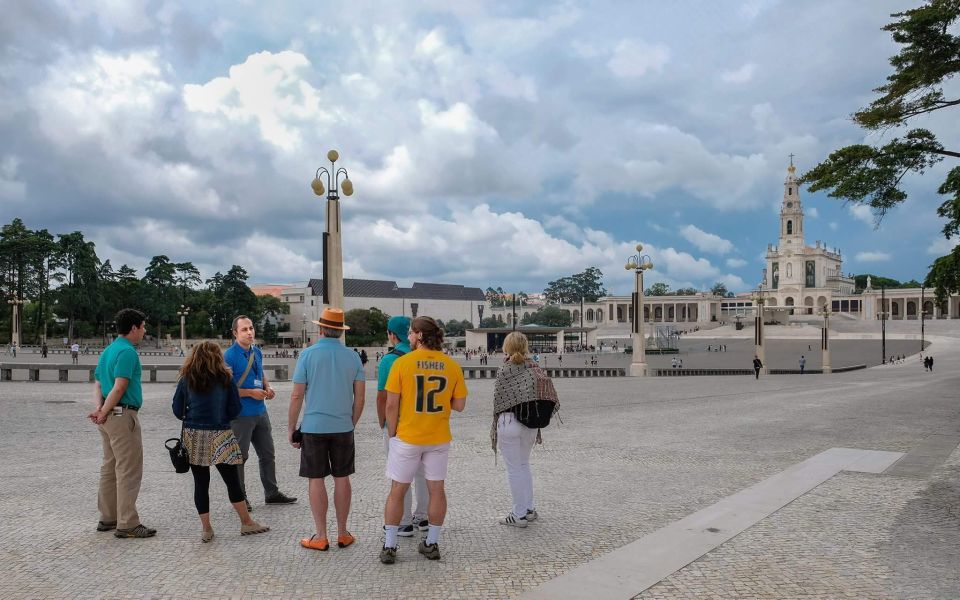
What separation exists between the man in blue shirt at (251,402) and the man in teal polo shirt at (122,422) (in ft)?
2.73

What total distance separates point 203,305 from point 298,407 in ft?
360

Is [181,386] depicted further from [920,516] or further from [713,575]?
[920,516]

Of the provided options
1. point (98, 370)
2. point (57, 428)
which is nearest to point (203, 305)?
point (57, 428)

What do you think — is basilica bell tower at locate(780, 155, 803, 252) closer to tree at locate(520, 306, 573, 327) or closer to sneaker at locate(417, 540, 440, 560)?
tree at locate(520, 306, 573, 327)

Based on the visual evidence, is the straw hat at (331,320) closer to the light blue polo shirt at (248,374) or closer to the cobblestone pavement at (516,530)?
the light blue polo shirt at (248,374)

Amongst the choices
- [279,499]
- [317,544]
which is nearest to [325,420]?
[317,544]

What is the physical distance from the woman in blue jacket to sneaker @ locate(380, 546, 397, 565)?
1382 mm

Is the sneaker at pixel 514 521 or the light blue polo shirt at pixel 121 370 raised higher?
the light blue polo shirt at pixel 121 370

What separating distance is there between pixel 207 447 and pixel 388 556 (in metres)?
1.71

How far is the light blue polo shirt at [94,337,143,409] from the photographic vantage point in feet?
18.8

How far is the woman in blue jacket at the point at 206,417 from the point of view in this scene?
550 centimetres

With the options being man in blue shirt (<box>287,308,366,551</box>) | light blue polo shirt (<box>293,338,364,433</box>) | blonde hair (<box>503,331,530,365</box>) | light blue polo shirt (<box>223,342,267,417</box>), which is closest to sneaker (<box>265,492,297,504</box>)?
light blue polo shirt (<box>223,342,267,417</box>)

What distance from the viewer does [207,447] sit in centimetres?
552

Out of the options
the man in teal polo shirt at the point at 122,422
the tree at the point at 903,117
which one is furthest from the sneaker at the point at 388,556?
the tree at the point at 903,117
